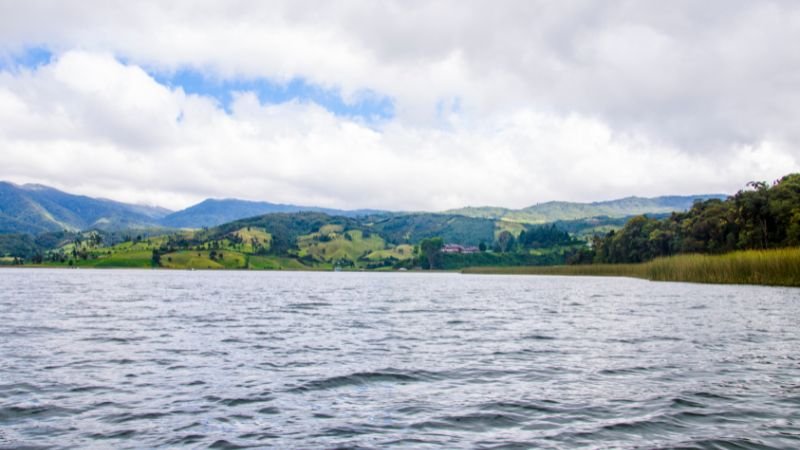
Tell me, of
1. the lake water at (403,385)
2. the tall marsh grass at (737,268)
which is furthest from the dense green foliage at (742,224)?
the lake water at (403,385)

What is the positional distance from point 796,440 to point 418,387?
9843mm

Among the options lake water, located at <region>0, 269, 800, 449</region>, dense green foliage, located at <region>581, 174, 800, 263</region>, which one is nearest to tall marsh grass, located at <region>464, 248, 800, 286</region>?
dense green foliage, located at <region>581, 174, 800, 263</region>

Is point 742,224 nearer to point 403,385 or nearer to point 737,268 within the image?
point 737,268

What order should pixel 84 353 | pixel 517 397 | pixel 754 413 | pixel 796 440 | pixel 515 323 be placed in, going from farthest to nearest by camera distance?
pixel 515 323
pixel 84 353
pixel 517 397
pixel 754 413
pixel 796 440

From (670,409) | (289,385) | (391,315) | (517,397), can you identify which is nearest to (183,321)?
(391,315)

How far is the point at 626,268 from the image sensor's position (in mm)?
149875

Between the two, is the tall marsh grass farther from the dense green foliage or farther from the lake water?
the lake water

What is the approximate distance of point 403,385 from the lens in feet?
65.1

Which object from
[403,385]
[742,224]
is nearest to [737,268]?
[742,224]

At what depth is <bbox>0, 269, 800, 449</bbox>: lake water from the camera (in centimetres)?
1413

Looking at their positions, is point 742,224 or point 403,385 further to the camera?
point 742,224

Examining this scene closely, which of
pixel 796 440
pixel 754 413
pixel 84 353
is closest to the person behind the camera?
pixel 796 440

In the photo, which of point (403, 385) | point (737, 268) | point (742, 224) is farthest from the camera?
point (742, 224)

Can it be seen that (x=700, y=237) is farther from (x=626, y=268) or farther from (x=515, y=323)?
(x=515, y=323)
